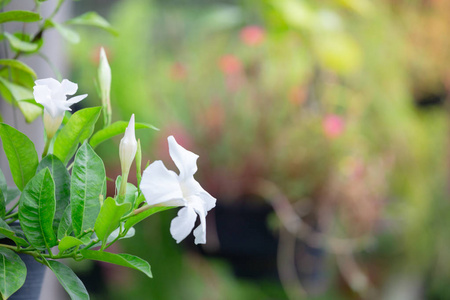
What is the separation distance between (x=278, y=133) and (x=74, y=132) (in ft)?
1.79

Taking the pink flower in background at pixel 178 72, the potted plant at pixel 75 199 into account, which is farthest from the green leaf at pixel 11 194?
the pink flower in background at pixel 178 72

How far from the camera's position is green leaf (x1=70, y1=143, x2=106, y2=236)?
256mm

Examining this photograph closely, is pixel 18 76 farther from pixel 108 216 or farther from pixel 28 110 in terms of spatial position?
pixel 108 216

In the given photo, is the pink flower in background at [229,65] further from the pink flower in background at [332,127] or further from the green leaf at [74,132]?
the green leaf at [74,132]

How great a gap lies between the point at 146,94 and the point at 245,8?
0.23 metres

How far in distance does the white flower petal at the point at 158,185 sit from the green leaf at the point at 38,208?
5cm

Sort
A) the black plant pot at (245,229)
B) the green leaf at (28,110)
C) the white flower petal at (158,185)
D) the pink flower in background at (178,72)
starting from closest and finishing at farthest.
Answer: the white flower petal at (158,185) → the green leaf at (28,110) → the black plant pot at (245,229) → the pink flower in background at (178,72)

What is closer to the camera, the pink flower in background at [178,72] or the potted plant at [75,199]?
the potted plant at [75,199]

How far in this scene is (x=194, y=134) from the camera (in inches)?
32.5

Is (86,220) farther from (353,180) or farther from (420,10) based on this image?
(420,10)

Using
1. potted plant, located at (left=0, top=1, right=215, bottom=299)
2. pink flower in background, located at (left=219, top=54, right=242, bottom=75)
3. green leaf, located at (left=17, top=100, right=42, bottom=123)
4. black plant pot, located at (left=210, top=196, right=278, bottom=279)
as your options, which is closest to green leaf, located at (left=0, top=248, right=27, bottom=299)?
potted plant, located at (left=0, top=1, right=215, bottom=299)

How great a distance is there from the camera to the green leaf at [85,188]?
26cm

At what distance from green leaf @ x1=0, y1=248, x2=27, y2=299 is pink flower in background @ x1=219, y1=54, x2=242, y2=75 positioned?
0.60 meters

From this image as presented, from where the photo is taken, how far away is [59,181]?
278 millimetres
